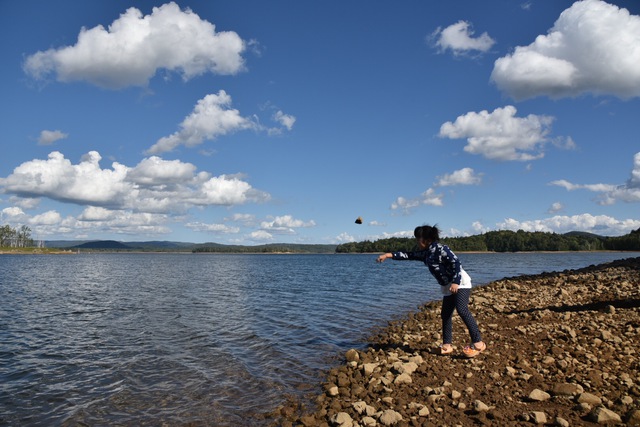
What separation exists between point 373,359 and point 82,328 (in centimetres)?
1463

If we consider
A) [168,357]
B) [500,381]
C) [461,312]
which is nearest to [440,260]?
[461,312]

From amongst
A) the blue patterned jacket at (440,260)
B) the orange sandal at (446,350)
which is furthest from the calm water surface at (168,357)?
the blue patterned jacket at (440,260)

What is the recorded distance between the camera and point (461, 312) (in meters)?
10.0

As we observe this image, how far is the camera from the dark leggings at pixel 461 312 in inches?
393

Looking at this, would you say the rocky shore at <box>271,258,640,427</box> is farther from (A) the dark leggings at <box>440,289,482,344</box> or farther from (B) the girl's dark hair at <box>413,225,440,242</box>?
(B) the girl's dark hair at <box>413,225,440,242</box>

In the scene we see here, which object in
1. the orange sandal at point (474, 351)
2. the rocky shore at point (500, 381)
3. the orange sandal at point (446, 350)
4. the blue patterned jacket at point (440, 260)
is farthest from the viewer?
the orange sandal at point (446, 350)

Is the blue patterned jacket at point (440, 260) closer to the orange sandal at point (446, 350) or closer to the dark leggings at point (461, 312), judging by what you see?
the dark leggings at point (461, 312)

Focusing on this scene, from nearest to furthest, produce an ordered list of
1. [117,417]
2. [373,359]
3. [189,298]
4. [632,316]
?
[117,417], [373,359], [632,316], [189,298]

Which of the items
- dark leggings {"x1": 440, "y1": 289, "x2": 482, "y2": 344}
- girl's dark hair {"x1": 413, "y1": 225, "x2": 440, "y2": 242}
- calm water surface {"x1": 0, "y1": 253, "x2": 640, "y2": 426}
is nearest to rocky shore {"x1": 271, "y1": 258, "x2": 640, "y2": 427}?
dark leggings {"x1": 440, "y1": 289, "x2": 482, "y2": 344}

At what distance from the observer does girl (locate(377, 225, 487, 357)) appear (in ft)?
32.6

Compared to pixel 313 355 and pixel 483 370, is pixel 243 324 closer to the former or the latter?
pixel 313 355


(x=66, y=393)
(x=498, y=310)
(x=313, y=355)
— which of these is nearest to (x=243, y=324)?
(x=313, y=355)

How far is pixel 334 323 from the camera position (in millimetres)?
19469

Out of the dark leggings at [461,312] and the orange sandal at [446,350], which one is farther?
the orange sandal at [446,350]
